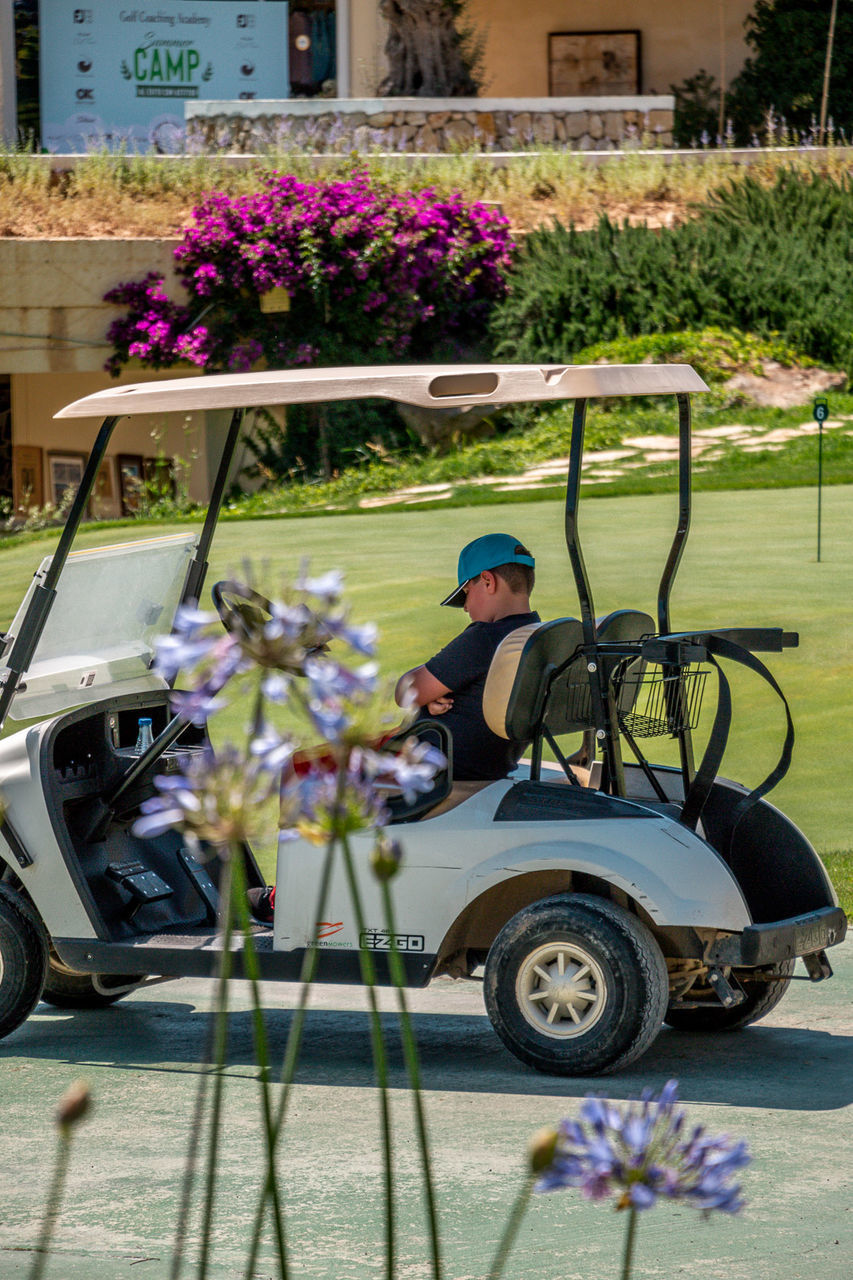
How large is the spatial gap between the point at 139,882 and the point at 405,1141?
139 cm

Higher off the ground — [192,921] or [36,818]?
[36,818]

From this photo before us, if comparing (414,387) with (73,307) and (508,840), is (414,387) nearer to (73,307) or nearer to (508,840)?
(508,840)

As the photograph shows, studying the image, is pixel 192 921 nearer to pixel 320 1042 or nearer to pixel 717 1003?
pixel 320 1042

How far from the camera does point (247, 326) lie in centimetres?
1953

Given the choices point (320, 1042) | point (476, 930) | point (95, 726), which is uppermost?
point (95, 726)

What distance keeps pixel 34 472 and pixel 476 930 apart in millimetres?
18237

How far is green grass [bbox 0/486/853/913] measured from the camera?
865cm

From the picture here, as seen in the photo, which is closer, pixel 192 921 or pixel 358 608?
pixel 192 921

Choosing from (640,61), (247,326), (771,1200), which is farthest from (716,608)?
(640,61)

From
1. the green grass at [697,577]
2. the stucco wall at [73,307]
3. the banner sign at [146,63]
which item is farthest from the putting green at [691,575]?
the banner sign at [146,63]

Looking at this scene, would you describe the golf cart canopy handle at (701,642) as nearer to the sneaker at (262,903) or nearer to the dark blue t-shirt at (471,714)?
the dark blue t-shirt at (471,714)

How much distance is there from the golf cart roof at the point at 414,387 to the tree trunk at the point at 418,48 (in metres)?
18.5

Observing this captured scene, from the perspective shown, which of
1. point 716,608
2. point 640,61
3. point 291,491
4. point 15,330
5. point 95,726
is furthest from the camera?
point 640,61

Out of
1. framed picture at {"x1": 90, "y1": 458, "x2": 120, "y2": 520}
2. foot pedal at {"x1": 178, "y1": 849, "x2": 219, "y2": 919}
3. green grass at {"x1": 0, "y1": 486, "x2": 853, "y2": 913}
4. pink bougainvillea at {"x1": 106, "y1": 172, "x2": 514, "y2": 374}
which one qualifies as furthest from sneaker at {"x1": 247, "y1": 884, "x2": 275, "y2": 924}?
framed picture at {"x1": 90, "y1": 458, "x2": 120, "y2": 520}
